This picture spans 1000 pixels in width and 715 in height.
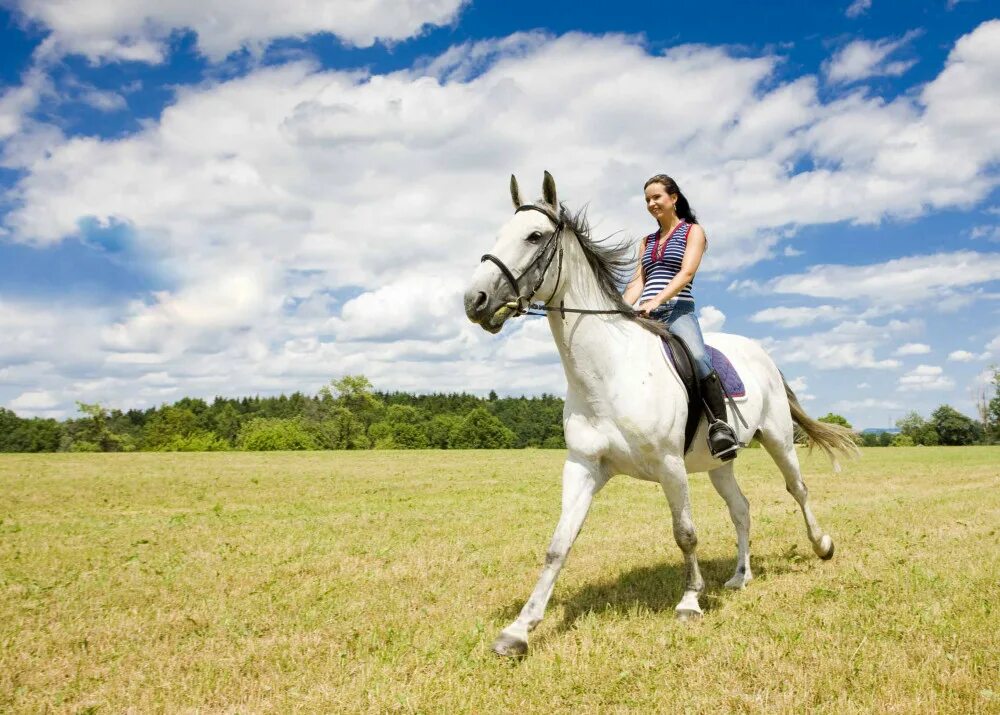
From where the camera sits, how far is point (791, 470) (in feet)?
27.9

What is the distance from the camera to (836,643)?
540 centimetres

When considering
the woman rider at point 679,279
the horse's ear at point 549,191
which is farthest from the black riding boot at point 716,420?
the horse's ear at point 549,191

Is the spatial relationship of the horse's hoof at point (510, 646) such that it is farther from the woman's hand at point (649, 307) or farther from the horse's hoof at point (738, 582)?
the horse's hoof at point (738, 582)

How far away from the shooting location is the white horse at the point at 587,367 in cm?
542

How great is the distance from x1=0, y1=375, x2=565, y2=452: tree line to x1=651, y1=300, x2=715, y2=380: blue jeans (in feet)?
293

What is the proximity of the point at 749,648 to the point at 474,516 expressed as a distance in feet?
29.7

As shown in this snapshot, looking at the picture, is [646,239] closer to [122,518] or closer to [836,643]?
[836,643]

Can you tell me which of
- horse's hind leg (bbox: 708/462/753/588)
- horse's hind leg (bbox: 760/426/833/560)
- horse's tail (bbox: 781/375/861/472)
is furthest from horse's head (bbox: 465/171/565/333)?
horse's tail (bbox: 781/375/861/472)

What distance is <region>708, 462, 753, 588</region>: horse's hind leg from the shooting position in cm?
796

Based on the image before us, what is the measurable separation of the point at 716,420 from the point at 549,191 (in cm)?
279

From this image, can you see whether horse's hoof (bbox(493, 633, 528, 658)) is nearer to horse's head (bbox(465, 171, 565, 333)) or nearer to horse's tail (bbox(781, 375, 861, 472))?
horse's head (bbox(465, 171, 565, 333))

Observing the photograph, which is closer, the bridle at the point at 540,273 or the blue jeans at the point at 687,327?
the bridle at the point at 540,273

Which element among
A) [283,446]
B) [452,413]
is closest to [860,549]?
[283,446]

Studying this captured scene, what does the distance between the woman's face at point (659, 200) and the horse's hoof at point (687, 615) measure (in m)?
3.83
